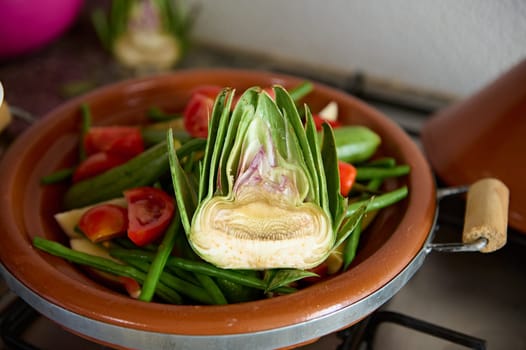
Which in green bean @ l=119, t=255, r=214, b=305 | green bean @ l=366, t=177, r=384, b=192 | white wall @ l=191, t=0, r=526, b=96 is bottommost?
green bean @ l=119, t=255, r=214, b=305

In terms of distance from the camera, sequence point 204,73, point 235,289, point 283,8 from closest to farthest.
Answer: point 235,289 → point 204,73 → point 283,8

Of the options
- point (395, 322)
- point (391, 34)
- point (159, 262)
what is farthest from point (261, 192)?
point (391, 34)

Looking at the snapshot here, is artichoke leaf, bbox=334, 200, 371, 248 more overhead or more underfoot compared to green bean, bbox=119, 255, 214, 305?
more overhead

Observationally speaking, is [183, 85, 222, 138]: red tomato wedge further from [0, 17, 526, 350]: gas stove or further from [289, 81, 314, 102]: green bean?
[0, 17, 526, 350]: gas stove

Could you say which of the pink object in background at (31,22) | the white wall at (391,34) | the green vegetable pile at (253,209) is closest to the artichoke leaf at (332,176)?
the green vegetable pile at (253,209)

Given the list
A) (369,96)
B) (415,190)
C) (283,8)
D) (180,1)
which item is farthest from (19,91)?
(415,190)

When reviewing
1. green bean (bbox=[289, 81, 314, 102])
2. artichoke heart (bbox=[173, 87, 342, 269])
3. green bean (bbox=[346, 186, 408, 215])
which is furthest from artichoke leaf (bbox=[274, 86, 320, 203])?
green bean (bbox=[289, 81, 314, 102])

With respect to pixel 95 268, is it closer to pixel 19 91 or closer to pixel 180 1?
pixel 19 91
